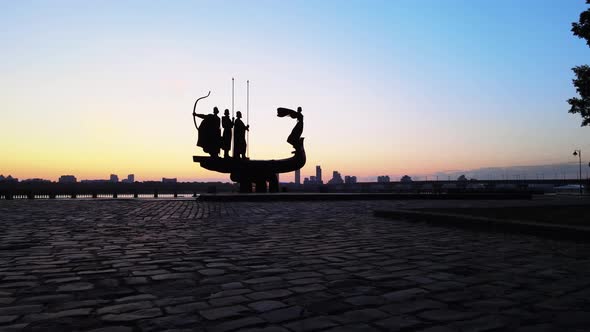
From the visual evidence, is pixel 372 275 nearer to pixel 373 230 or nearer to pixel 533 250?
pixel 533 250

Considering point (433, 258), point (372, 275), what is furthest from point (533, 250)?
point (372, 275)

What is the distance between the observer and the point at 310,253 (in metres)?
5.92

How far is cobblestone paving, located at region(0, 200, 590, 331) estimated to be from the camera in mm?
3074

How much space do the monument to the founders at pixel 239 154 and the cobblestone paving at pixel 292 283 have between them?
16.4m

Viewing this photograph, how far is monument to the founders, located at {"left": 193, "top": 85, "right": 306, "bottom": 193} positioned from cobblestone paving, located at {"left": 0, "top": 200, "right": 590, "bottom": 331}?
53.7 feet

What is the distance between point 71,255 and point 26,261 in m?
0.54

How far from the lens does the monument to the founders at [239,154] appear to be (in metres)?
23.9

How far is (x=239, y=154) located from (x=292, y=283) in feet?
70.7

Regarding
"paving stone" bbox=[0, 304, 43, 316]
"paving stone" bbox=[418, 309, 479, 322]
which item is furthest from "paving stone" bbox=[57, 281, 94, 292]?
"paving stone" bbox=[418, 309, 479, 322]

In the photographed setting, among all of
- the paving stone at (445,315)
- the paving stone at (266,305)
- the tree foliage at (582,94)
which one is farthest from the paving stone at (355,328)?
the tree foliage at (582,94)

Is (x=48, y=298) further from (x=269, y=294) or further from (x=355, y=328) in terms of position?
(x=355, y=328)

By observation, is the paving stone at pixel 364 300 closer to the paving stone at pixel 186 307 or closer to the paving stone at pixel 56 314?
the paving stone at pixel 186 307

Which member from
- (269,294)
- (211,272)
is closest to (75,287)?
(211,272)

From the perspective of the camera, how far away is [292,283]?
416 cm
